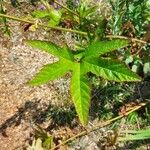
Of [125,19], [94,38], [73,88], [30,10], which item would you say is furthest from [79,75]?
[30,10]

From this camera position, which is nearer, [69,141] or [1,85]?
[69,141]

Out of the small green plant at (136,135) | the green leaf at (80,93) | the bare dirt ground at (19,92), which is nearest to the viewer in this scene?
the green leaf at (80,93)

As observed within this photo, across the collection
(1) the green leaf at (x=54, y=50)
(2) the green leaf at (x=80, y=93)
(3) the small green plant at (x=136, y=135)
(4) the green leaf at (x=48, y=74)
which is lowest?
(3) the small green plant at (x=136, y=135)

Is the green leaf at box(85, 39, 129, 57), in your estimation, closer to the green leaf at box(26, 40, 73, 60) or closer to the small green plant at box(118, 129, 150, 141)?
the green leaf at box(26, 40, 73, 60)

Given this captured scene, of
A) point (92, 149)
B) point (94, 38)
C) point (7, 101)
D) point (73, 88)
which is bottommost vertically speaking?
point (92, 149)

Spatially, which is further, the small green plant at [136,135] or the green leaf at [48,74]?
the small green plant at [136,135]

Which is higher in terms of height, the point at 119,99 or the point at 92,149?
the point at 119,99

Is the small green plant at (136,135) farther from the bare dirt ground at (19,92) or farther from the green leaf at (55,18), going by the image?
the green leaf at (55,18)

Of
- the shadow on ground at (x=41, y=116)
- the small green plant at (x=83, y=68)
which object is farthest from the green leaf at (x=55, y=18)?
the small green plant at (x=83, y=68)

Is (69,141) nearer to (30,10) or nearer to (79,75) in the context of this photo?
(79,75)
